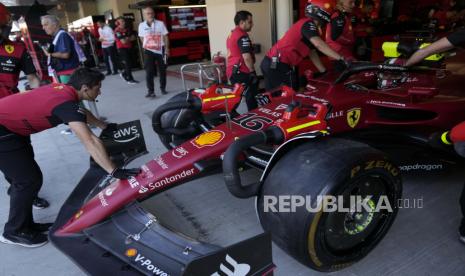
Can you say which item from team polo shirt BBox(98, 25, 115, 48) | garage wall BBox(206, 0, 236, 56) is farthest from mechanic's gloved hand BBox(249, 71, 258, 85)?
team polo shirt BBox(98, 25, 115, 48)

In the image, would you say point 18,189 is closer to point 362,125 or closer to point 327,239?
point 327,239

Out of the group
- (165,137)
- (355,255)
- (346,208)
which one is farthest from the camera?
(165,137)

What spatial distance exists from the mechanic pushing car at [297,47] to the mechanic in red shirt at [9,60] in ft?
8.40

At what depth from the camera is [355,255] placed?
2041 mm

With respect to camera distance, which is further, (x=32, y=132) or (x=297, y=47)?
(x=297, y=47)

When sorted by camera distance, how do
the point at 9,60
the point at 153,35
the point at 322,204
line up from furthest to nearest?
the point at 153,35
the point at 9,60
the point at 322,204

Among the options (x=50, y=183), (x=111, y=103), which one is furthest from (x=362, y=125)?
(x=111, y=103)

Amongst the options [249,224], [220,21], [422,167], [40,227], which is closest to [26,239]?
[40,227]

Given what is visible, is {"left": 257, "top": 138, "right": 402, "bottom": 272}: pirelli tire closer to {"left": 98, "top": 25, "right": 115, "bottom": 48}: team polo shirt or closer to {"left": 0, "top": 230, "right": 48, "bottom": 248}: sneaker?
{"left": 0, "top": 230, "right": 48, "bottom": 248}: sneaker

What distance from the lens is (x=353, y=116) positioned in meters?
2.73

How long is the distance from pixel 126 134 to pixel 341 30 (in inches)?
110

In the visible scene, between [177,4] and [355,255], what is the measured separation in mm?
11450

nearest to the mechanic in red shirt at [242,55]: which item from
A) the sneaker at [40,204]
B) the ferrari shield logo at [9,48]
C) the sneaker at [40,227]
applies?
the ferrari shield logo at [9,48]

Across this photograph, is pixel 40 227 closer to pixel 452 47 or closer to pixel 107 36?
pixel 452 47
